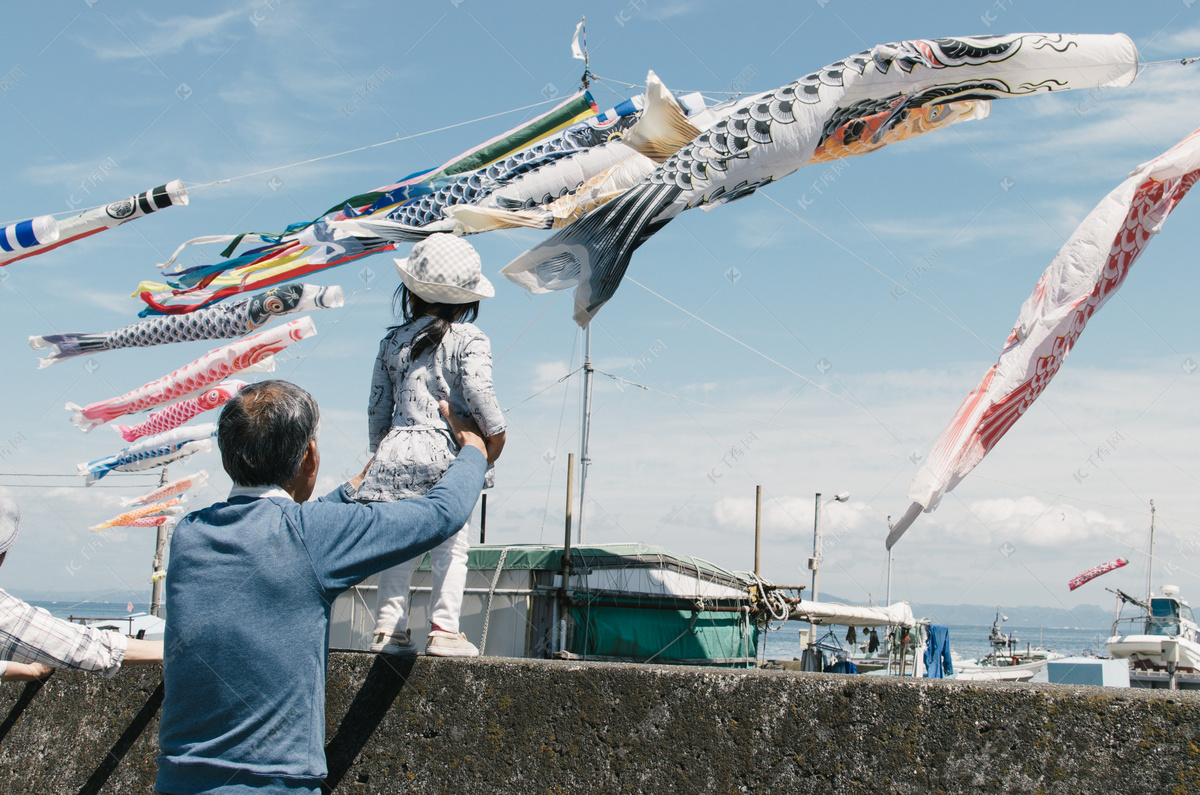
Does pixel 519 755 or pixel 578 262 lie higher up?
pixel 578 262

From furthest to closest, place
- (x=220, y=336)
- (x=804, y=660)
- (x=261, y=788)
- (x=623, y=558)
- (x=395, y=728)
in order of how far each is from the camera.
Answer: (x=804, y=660) → (x=623, y=558) → (x=220, y=336) → (x=395, y=728) → (x=261, y=788)

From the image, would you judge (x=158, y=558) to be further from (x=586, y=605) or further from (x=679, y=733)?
(x=679, y=733)

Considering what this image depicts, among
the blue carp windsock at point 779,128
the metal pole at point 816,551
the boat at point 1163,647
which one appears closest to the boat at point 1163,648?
the boat at point 1163,647

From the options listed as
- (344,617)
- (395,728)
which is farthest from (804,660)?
(395,728)

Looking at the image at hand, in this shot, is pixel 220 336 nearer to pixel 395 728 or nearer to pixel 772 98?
pixel 772 98

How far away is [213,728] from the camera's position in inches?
70.9

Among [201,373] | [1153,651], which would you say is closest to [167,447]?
[201,373]

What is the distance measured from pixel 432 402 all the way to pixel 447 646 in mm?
922

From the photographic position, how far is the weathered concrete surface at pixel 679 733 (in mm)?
1969

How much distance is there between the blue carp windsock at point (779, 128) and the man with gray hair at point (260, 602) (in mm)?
4256

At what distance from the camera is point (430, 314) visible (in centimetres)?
363

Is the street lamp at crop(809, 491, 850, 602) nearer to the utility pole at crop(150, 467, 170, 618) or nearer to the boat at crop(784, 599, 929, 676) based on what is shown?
the boat at crop(784, 599, 929, 676)

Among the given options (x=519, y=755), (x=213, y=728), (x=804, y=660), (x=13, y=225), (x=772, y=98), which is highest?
(x=772, y=98)

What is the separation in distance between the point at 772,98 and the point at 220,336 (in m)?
7.27
